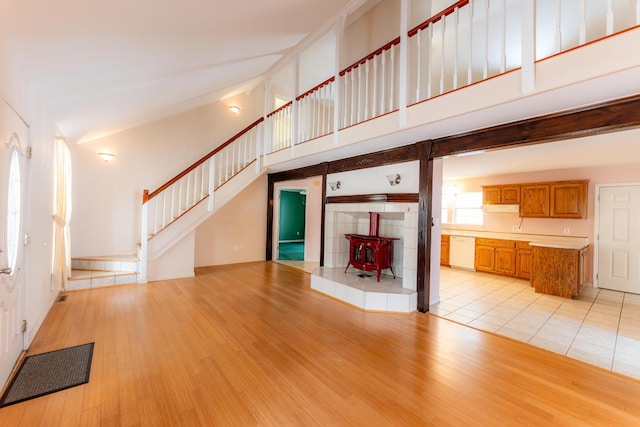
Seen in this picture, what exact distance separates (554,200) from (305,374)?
6.32 m

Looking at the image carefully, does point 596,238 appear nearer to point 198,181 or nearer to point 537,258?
point 537,258

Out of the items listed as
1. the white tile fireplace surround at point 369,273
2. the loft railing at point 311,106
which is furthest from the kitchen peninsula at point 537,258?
the loft railing at point 311,106

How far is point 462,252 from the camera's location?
22.1 ft

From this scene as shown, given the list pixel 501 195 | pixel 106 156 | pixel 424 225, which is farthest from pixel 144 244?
pixel 501 195

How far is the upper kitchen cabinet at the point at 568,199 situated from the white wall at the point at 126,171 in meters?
7.69

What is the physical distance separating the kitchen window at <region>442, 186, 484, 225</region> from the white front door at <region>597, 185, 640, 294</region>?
2215 mm

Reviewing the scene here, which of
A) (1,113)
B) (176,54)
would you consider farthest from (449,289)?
(1,113)

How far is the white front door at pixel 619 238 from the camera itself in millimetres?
4824

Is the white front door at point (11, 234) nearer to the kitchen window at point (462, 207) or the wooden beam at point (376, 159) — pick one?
the wooden beam at point (376, 159)

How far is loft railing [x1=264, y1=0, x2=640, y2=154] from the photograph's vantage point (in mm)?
2801

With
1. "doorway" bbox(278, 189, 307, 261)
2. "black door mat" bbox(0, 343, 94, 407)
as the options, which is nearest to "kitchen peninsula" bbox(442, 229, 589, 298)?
"doorway" bbox(278, 189, 307, 261)

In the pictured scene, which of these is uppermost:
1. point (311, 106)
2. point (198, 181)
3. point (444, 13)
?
point (444, 13)

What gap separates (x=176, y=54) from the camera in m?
2.92

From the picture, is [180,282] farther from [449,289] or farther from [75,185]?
A: [449,289]
